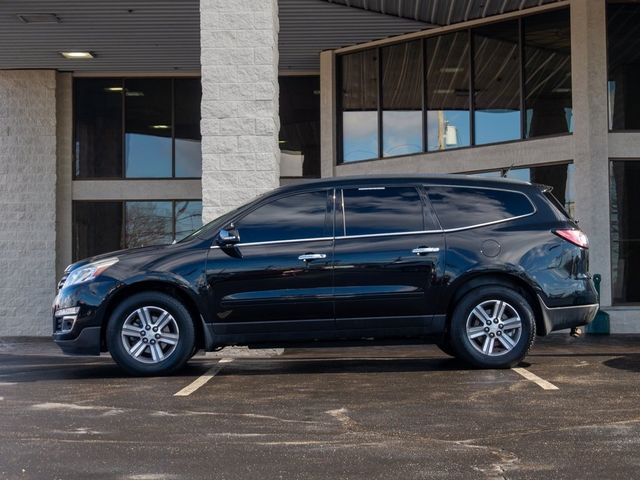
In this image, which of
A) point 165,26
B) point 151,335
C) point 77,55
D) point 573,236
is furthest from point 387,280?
point 77,55

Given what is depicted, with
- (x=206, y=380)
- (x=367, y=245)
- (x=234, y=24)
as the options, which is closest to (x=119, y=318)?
(x=206, y=380)

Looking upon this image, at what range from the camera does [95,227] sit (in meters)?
20.4

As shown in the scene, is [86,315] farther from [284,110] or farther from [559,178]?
[284,110]

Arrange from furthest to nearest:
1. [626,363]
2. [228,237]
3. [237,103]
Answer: [237,103] → [626,363] → [228,237]

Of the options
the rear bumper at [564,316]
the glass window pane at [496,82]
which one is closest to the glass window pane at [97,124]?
the glass window pane at [496,82]

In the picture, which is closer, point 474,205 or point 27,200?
point 474,205

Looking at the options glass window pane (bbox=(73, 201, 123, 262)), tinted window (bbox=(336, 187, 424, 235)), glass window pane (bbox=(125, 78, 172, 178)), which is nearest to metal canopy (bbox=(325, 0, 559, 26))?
glass window pane (bbox=(125, 78, 172, 178))

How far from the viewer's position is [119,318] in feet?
29.2

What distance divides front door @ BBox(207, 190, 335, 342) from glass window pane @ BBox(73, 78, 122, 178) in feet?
40.1

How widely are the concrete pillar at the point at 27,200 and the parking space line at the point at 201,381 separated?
10.3 meters

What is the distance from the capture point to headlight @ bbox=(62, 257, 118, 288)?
29.5 ft

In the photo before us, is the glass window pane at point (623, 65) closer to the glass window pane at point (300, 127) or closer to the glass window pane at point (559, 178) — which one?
the glass window pane at point (559, 178)

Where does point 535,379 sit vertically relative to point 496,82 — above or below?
below

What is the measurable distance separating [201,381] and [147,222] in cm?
1214
